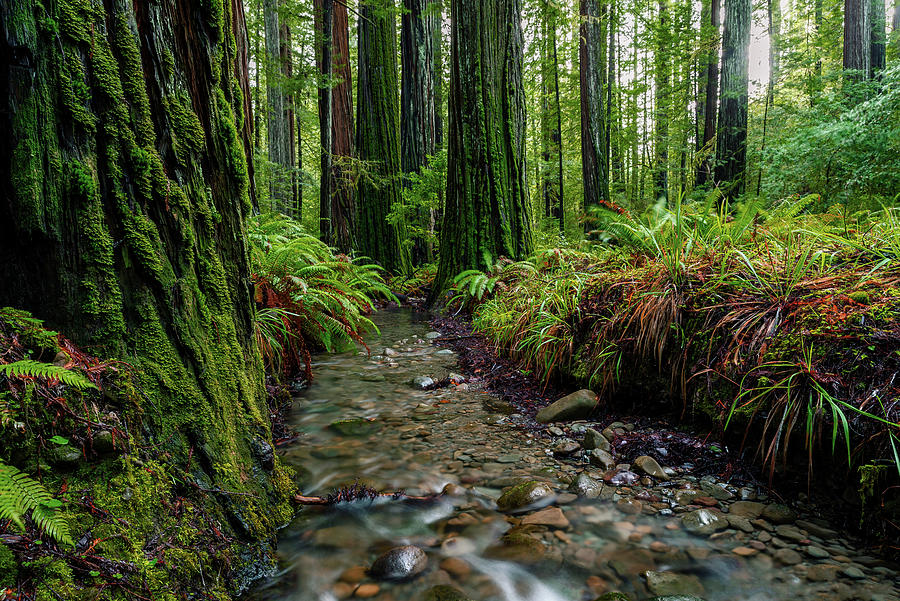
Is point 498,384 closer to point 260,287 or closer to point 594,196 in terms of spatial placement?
point 260,287

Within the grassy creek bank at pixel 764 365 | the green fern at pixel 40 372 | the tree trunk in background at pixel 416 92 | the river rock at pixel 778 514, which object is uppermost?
the tree trunk in background at pixel 416 92

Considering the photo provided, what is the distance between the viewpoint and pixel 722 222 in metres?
3.33

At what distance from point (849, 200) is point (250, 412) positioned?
8.53 meters

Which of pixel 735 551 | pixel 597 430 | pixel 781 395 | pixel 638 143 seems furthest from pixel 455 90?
pixel 638 143

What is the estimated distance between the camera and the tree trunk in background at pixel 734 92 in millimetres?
9234

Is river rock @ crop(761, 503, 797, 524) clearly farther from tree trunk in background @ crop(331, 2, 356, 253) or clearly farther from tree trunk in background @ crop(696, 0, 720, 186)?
tree trunk in background @ crop(696, 0, 720, 186)

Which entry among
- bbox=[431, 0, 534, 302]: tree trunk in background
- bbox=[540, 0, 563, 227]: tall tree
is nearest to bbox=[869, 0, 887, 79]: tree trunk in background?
bbox=[540, 0, 563, 227]: tall tree

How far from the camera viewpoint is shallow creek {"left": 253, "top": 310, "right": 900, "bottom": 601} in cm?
154

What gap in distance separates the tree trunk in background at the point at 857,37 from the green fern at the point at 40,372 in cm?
1289

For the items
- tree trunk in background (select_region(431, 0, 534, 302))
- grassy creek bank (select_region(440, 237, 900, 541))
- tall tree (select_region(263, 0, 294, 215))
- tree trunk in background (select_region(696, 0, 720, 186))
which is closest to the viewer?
grassy creek bank (select_region(440, 237, 900, 541))

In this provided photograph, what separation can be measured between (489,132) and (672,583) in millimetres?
5374

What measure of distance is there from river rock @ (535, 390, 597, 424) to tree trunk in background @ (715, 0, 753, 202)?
8347 mm

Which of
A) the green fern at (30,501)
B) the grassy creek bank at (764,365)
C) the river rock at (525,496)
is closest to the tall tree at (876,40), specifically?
the grassy creek bank at (764,365)

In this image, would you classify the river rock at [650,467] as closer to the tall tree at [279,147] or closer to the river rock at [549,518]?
the river rock at [549,518]
